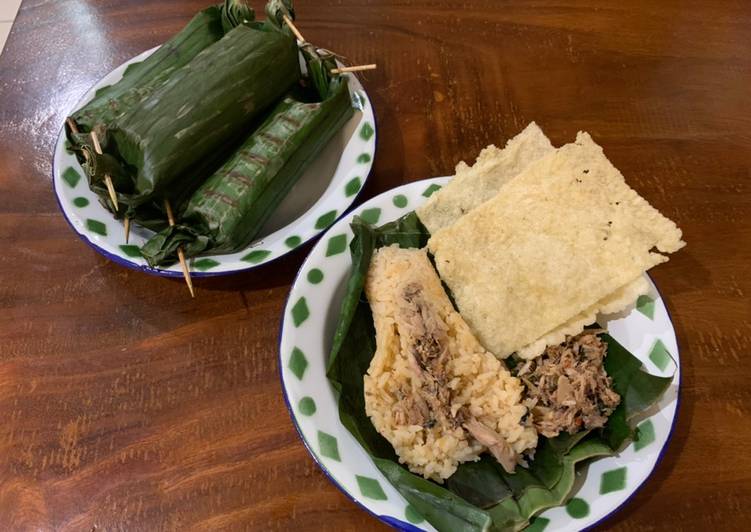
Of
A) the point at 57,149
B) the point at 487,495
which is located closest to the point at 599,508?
the point at 487,495

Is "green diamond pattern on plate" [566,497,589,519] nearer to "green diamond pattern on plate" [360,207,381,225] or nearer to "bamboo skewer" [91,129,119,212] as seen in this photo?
"green diamond pattern on plate" [360,207,381,225]

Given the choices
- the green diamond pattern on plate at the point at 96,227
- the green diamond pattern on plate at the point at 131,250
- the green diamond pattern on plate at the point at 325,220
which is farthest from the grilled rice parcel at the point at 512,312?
the green diamond pattern on plate at the point at 96,227

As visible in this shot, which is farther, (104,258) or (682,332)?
(104,258)

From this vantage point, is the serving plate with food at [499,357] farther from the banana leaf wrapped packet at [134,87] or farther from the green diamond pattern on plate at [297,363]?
the banana leaf wrapped packet at [134,87]

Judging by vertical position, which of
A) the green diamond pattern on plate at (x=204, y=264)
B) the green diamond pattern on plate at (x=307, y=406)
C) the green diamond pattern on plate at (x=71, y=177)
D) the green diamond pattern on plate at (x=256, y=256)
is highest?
the green diamond pattern on plate at (x=71, y=177)

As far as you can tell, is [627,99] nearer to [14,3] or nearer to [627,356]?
[627,356]

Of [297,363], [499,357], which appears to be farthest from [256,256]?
[499,357]
